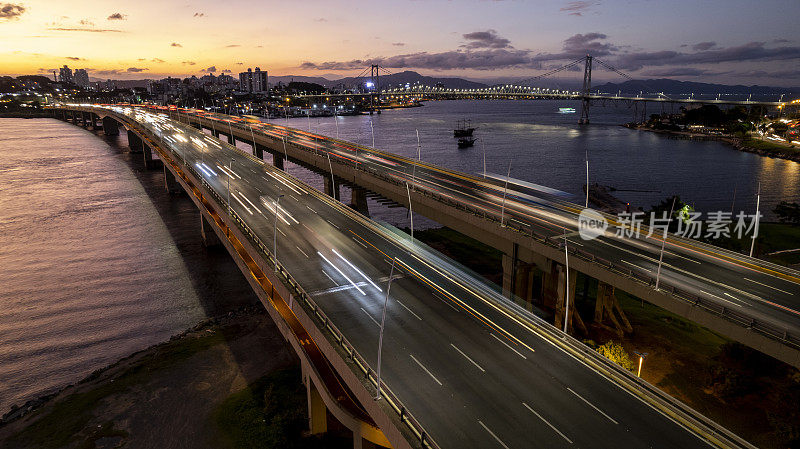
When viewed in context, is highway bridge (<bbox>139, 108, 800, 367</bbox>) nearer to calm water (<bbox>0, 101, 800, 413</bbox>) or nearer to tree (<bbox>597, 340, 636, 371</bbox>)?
tree (<bbox>597, 340, 636, 371</bbox>)

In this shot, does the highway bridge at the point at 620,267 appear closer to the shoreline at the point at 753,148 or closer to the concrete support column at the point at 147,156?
the concrete support column at the point at 147,156

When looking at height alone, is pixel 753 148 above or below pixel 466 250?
above

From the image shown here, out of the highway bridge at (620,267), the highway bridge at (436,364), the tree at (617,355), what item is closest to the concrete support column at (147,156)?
the highway bridge at (620,267)

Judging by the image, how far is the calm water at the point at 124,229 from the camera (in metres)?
38.8

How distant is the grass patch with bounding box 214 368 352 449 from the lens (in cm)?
2583

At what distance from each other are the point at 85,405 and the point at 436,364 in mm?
25231

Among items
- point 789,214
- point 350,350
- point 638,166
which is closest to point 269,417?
point 350,350

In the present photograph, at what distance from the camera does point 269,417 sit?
2762cm

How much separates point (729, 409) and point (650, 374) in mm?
4527

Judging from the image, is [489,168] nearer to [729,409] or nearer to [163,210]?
[163,210]

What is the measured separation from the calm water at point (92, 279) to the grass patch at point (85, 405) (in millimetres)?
3314

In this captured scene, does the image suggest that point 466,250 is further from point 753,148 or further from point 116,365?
point 753,148

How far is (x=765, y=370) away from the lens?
3020 cm

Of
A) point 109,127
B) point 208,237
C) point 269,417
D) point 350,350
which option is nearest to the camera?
point 350,350
